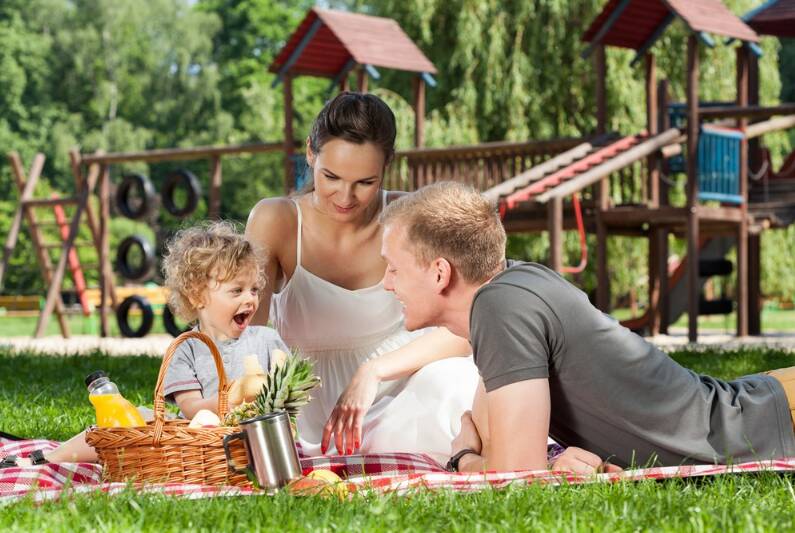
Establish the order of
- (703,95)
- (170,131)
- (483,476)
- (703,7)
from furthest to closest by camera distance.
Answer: (170,131)
(703,95)
(703,7)
(483,476)

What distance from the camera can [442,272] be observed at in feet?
11.7

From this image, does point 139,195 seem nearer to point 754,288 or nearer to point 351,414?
point 754,288

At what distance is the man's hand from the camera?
363cm

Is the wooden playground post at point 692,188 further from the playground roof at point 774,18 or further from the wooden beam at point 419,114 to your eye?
the wooden beam at point 419,114

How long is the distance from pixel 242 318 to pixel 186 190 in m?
14.4

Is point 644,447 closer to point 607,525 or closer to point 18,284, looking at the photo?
point 607,525

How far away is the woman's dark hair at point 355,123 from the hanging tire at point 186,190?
13331 millimetres

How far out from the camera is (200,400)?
4.33 m

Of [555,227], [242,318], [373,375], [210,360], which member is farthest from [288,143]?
[373,375]

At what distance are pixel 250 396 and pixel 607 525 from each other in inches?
61.3

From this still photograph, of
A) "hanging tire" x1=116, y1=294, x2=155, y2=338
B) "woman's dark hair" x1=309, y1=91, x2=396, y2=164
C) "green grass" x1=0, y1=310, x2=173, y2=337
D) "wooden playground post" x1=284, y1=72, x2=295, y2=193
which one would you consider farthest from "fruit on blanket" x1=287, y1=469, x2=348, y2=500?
"green grass" x1=0, y1=310, x2=173, y2=337

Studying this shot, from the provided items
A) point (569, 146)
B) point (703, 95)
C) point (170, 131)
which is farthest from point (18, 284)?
point (569, 146)

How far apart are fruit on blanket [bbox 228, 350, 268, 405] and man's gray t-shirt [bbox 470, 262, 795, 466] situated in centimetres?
101

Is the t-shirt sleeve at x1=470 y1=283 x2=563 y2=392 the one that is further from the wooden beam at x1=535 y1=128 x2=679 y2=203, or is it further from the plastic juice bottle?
the wooden beam at x1=535 y1=128 x2=679 y2=203
